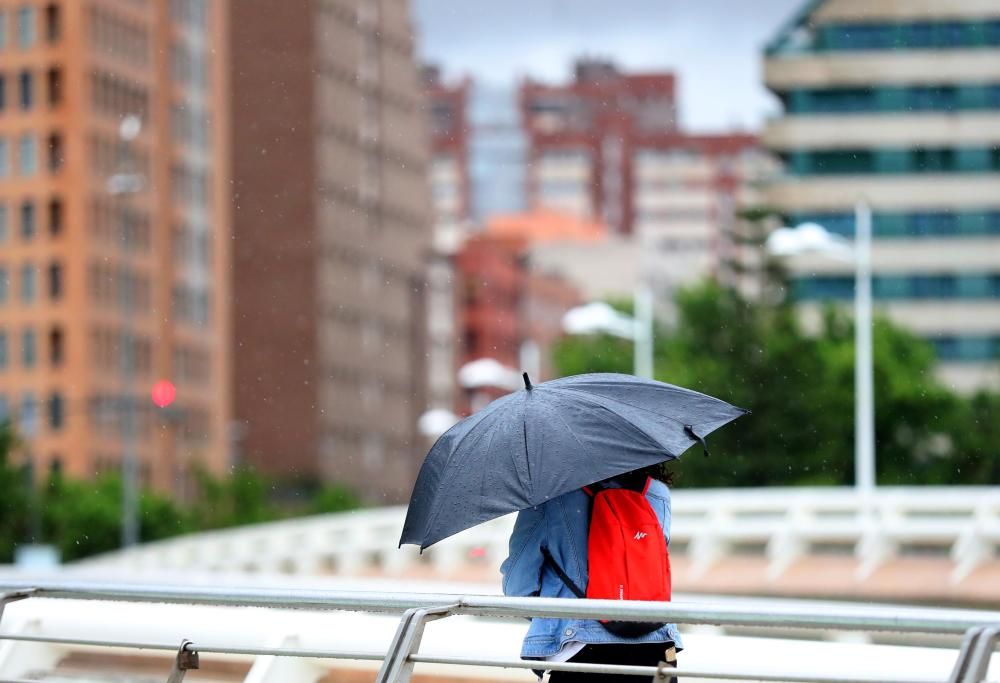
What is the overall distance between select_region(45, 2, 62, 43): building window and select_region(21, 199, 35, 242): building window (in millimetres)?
8018

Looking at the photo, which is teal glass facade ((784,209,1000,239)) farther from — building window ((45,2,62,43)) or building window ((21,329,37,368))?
building window ((45,2,62,43))

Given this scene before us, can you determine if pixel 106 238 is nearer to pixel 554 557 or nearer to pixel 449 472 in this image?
pixel 449 472

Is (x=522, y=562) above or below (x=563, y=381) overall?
below

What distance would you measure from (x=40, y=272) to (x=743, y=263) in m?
34.8

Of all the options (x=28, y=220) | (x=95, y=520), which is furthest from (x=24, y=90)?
(x=95, y=520)

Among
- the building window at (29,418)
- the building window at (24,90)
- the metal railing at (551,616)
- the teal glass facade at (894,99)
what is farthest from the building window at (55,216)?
the metal railing at (551,616)

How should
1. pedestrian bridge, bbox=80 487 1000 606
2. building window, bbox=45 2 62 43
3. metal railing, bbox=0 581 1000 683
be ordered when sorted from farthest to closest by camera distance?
building window, bbox=45 2 62 43 → pedestrian bridge, bbox=80 487 1000 606 → metal railing, bbox=0 581 1000 683

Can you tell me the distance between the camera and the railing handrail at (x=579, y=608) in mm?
5617

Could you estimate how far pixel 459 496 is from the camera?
680cm

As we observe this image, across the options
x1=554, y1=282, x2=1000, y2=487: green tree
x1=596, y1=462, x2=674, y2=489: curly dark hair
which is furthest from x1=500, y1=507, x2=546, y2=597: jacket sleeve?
x1=554, y1=282, x2=1000, y2=487: green tree

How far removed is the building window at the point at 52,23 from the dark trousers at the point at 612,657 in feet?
355

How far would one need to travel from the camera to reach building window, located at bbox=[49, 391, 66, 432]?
107 meters

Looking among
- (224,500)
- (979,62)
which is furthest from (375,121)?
(224,500)

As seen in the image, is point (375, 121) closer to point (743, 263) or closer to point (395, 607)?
point (743, 263)
